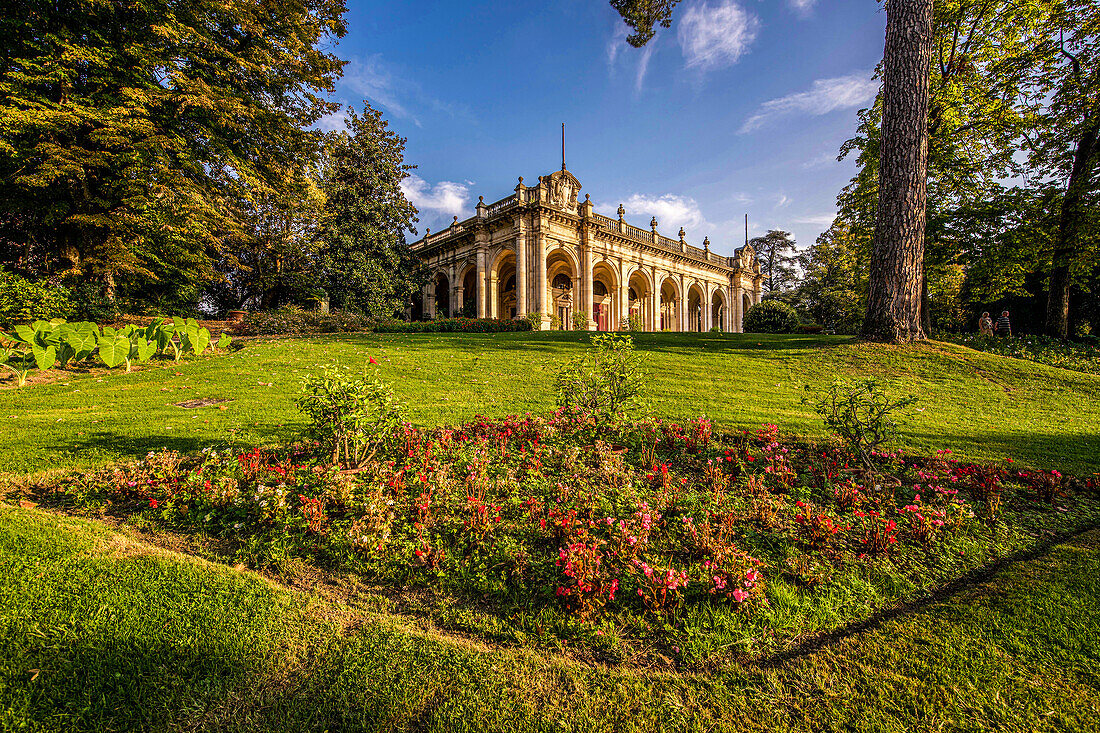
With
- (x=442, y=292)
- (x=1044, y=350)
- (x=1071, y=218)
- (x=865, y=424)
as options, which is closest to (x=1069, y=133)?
(x=1071, y=218)

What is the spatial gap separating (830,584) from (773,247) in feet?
182

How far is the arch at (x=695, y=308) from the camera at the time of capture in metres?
35.2

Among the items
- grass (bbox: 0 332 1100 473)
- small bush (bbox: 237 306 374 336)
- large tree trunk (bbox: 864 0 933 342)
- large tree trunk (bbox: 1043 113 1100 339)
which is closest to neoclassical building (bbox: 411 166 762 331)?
small bush (bbox: 237 306 374 336)

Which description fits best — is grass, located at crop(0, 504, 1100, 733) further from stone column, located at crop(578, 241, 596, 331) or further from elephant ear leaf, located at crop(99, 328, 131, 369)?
stone column, located at crop(578, 241, 596, 331)

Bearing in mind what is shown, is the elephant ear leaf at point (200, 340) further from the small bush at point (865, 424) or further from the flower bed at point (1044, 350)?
the flower bed at point (1044, 350)

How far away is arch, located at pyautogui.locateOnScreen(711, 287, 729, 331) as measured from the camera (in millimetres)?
36956

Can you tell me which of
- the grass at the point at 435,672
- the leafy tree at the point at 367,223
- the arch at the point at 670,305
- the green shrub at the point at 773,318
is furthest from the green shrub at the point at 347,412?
the arch at the point at 670,305

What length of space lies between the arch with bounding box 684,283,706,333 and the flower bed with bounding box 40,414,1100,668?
3303 centimetres

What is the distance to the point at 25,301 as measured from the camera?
Result: 10.2 meters

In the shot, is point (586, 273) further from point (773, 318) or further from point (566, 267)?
point (773, 318)

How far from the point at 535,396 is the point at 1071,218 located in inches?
713

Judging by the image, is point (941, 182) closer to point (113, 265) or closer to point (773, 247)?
point (113, 265)

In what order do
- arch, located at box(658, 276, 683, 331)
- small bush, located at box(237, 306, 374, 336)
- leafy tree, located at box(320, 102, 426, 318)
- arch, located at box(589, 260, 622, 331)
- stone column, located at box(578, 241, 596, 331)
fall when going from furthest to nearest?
arch, located at box(658, 276, 683, 331), arch, located at box(589, 260, 622, 331), stone column, located at box(578, 241, 596, 331), leafy tree, located at box(320, 102, 426, 318), small bush, located at box(237, 306, 374, 336)

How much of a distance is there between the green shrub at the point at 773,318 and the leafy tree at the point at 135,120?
22.5 metres
